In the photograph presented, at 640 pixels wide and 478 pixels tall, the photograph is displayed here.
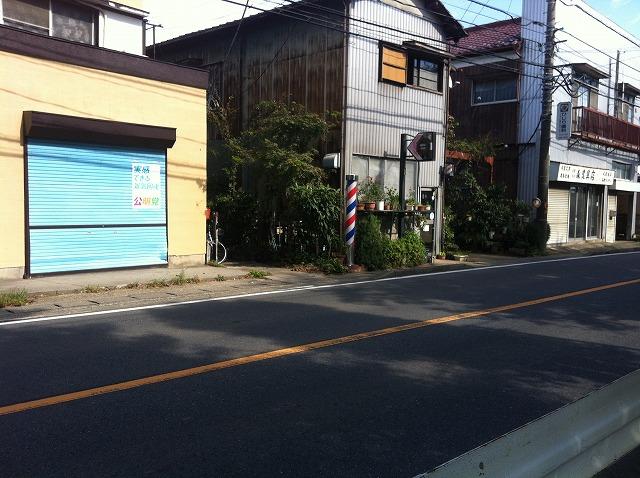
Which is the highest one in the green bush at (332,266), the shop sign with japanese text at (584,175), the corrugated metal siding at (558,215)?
the shop sign with japanese text at (584,175)

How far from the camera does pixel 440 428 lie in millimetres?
4344

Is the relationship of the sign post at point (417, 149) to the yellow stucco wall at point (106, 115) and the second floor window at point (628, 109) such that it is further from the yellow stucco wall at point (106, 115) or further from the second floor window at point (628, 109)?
the second floor window at point (628, 109)

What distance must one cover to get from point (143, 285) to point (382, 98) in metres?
9.07

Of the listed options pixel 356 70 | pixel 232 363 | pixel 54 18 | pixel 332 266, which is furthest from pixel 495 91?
pixel 232 363

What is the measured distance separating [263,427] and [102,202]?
375 inches

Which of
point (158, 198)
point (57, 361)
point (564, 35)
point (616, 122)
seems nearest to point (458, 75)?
point (564, 35)

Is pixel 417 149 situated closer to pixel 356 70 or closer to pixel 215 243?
pixel 356 70

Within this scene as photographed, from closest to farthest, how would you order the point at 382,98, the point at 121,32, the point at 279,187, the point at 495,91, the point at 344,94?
the point at 121,32
the point at 279,187
the point at 344,94
the point at 382,98
the point at 495,91

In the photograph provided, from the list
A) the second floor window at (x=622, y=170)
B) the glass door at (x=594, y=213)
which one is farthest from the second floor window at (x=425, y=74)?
the second floor window at (x=622, y=170)

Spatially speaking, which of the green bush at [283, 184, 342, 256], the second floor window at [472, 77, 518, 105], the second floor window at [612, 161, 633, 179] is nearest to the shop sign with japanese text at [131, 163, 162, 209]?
the green bush at [283, 184, 342, 256]

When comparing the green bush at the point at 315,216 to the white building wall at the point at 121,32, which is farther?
the green bush at the point at 315,216

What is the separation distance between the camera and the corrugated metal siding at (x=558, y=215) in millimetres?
23625

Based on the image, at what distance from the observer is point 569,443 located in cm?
302

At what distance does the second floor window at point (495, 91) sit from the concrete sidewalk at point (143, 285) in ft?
40.3
